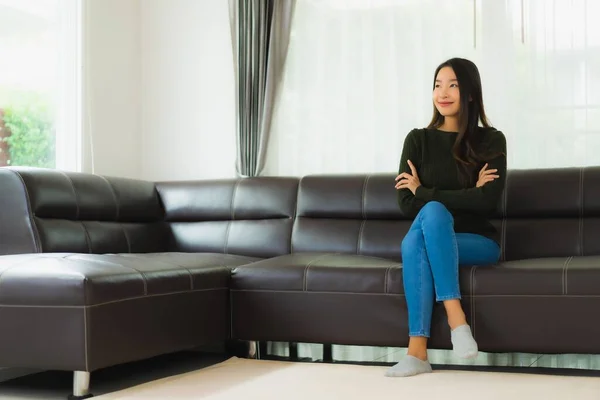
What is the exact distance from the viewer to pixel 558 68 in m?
4.34

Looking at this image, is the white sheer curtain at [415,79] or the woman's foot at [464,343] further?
the white sheer curtain at [415,79]

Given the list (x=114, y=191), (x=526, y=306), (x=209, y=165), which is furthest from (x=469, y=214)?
(x=209, y=165)

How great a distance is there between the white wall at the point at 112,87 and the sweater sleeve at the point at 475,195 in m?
2.19

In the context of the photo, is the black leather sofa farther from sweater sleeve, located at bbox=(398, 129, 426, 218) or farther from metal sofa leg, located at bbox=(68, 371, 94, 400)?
sweater sleeve, located at bbox=(398, 129, 426, 218)

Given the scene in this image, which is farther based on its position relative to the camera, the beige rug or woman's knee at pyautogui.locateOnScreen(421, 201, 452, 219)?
woman's knee at pyautogui.locateOnScreen(421, 201, 452, 219)

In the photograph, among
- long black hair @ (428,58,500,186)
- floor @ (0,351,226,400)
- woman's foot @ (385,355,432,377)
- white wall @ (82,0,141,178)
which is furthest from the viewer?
white wall @ (82,0,141,178)

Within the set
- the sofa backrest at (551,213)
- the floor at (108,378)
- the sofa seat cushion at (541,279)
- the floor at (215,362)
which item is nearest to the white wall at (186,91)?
the floor at (215,362)

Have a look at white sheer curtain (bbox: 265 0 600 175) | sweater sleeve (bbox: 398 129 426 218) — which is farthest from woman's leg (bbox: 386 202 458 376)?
white sheer curtain (bbox: 265 0 600 175)

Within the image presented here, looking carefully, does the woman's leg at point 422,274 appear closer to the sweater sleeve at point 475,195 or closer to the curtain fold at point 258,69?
the sweater sleeve at point 475,195

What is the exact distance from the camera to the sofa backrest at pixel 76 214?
3572 mm

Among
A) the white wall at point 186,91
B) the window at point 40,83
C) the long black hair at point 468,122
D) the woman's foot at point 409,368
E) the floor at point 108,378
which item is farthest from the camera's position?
the white wall at point 186,91

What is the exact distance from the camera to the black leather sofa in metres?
2.88

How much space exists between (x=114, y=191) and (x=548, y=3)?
2.39 metres

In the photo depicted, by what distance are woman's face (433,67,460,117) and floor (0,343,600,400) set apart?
1.07 meters
